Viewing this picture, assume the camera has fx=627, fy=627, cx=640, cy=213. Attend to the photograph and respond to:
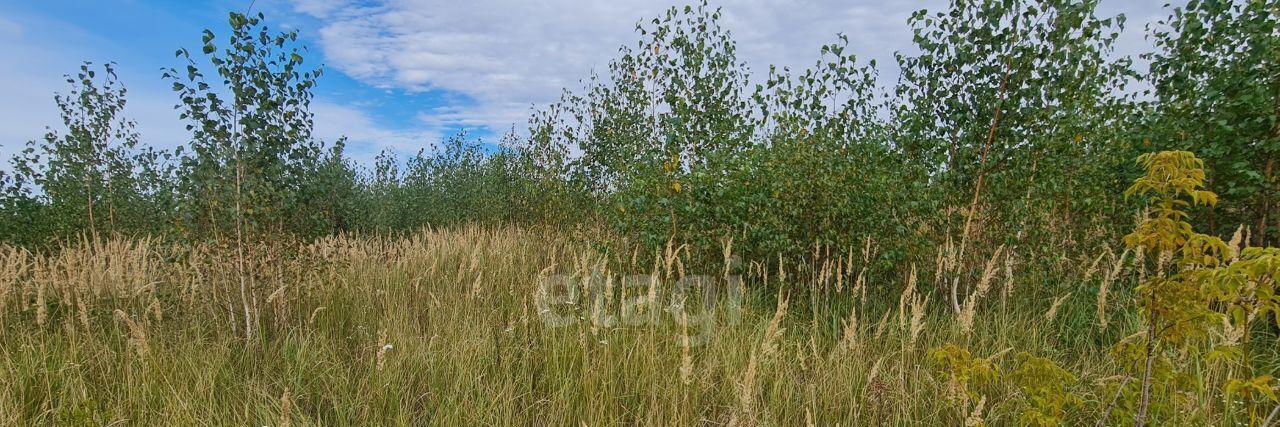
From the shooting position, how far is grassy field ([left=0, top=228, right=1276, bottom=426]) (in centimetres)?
285

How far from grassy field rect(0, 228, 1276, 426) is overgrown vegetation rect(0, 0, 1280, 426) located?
0.10 feet

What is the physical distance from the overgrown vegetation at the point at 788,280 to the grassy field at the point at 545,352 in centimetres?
3

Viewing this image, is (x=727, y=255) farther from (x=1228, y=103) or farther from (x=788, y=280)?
(x=1228, y=103)

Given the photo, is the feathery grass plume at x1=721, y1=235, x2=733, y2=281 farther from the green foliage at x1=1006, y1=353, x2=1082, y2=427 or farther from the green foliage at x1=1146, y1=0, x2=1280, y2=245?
the green foliage at x1=1146, y1=0, x2=1280, y2=245

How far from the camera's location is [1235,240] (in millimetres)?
2791

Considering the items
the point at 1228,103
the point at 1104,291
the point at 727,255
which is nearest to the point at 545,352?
the point at 727,255

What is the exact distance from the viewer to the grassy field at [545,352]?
2846 mm

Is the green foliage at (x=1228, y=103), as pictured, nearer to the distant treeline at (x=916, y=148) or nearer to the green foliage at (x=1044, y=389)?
the distant treeline at (x=916, y=148)

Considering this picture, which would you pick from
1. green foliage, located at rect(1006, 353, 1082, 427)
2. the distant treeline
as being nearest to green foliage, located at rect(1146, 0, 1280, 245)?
the distant treeline

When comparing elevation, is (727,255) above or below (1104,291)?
above

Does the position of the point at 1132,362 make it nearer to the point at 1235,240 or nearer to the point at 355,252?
the point at 1235,240

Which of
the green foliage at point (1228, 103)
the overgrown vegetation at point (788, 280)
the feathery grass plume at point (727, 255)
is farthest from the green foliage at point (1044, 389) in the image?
the green foliage at point (1228, 103)

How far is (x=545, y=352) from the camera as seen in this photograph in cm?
349

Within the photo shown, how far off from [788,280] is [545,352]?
2483mm
